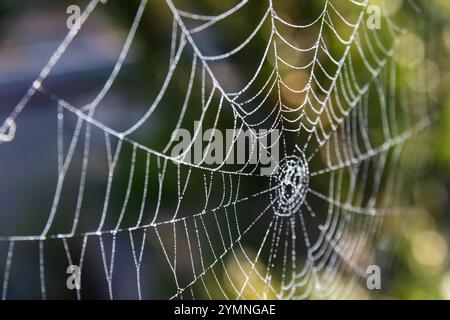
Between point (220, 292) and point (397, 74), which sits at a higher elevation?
point (397, 74)

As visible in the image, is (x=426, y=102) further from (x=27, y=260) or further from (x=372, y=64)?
(x=27, y=260)

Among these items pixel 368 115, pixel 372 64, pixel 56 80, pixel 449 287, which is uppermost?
pixel 56 80

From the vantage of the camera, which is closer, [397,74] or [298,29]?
[298,29]

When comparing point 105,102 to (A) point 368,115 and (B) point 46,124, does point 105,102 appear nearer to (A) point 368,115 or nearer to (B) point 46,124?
(B) point 46,124
